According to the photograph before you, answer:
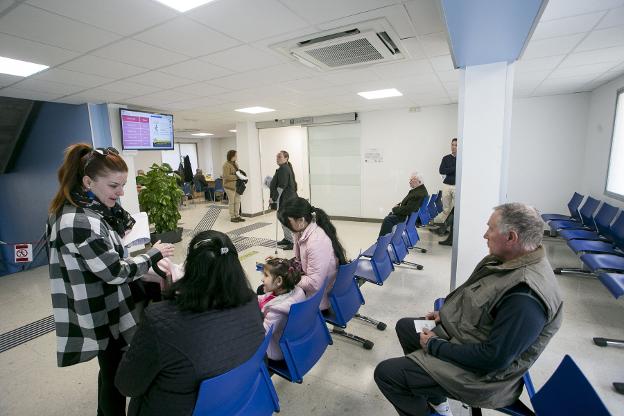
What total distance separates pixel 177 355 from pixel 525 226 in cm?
148

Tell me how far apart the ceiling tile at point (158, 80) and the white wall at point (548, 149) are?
5.60m

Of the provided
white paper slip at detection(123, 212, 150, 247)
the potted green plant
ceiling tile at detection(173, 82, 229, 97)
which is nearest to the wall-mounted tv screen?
the potted green plant

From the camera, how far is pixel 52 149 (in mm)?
5070

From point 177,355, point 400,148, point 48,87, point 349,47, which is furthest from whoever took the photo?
point 400,148

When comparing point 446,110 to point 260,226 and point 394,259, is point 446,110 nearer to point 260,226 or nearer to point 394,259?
point 394,259

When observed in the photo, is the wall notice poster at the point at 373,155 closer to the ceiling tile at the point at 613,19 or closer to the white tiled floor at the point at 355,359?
the white tiled floor at the point at 355,359

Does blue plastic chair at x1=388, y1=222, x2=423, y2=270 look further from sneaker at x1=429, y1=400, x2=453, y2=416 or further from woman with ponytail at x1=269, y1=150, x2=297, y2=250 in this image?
woman with ponytail at x1=269, y1=150, x2=297, y2=250

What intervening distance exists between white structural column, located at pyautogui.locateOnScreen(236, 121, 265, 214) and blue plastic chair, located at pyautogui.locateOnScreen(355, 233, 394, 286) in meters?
5.33

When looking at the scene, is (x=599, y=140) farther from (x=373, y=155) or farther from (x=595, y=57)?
(x=373, y=155)

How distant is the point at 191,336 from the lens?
98 cm

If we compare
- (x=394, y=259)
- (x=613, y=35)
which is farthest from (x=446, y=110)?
(x=394, y=259)

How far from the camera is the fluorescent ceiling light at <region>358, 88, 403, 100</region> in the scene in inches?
184

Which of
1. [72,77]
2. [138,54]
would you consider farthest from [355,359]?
[72,77]

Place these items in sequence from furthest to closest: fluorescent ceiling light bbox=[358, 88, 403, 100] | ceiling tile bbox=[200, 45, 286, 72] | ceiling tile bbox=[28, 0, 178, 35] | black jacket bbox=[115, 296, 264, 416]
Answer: fluorescent ceiling light bbox=[358, 88, 403, 100]
ceiling tile bbox=[200, 45, 286, 72]
ceiling tile bbox=[28, 0, 178, 35]
black jacket bbox=[115, 296, 264, 416]
